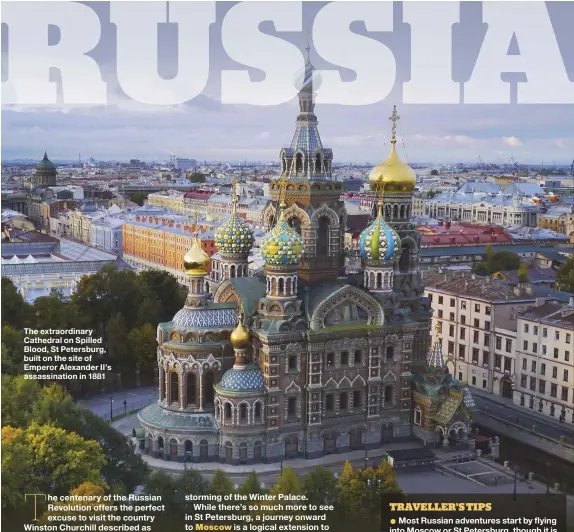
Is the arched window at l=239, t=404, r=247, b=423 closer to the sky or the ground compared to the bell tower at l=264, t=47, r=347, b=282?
closer to the ground

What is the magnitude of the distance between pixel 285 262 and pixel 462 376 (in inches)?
762

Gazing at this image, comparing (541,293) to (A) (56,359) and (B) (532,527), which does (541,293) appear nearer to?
(B) (532,527)

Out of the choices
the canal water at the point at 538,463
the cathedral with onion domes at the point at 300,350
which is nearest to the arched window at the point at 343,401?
the cathedral with onion domes at the point at 300,350

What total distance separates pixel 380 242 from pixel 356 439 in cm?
892

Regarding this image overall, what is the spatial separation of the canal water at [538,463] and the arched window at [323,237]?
1241cm

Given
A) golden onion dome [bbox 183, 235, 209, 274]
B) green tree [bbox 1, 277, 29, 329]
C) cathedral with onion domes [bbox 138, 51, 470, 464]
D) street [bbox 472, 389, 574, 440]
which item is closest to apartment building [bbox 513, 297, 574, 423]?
street [bbox 472, 389, 574, 440]

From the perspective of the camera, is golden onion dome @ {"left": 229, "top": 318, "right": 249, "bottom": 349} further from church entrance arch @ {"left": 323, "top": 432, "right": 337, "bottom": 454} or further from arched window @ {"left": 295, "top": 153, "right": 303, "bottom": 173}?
arched window @ {"left": 295, "top": 153, "right": 303, "bottom": 173}

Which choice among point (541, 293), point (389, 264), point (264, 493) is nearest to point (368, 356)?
point (389, 264)

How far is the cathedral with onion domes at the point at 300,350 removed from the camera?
3538cm

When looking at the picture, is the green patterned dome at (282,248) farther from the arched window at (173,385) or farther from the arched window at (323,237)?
the arched window at (173,385)

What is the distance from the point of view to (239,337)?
35.2 m

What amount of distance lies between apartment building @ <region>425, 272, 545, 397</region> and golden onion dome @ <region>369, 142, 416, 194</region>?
935 centimetres

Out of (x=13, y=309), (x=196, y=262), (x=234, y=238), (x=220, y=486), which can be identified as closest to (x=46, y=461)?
(x=220, y=486)

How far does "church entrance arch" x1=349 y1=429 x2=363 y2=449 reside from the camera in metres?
37.0
